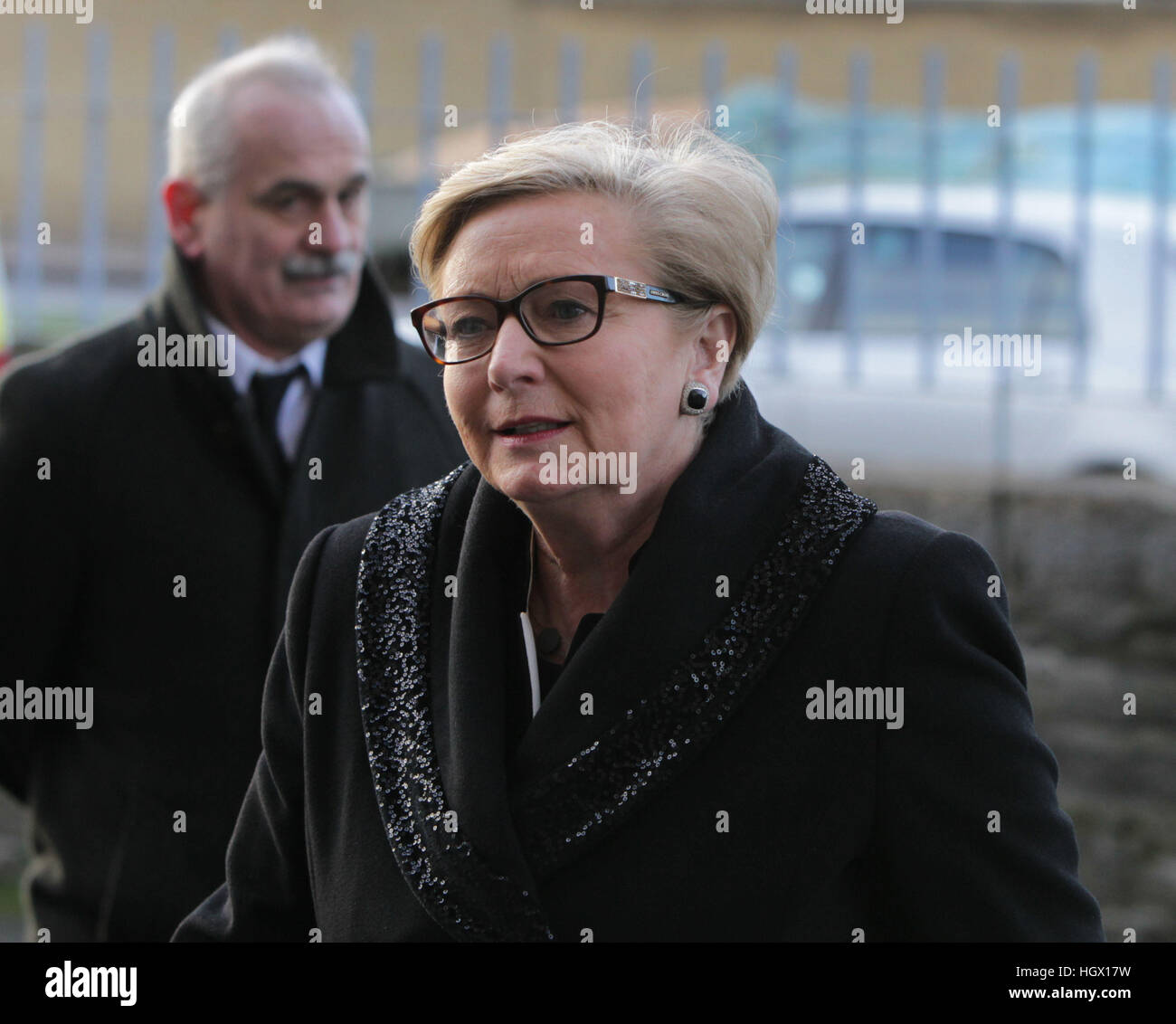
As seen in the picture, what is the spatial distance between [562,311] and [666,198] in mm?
205

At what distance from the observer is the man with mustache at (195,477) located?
9.18 ft

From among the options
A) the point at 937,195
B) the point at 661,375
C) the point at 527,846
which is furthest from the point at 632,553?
the point at 937,195

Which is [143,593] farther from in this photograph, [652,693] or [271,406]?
[652,693]

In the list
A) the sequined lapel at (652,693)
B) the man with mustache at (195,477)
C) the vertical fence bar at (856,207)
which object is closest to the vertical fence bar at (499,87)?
the vertical fence bar at (856,207)

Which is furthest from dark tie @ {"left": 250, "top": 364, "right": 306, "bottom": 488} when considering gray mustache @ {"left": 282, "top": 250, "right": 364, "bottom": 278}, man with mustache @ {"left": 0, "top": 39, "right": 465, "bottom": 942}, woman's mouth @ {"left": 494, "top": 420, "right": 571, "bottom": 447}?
woman's mouth @ {"left": 494, "top": 420, "right": 571, "bottom": 447}

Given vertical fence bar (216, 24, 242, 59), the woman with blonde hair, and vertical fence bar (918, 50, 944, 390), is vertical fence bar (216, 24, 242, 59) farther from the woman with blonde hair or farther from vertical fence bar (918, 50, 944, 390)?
the woman with blonde hair

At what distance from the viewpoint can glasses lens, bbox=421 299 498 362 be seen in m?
1.98

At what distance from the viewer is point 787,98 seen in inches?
256

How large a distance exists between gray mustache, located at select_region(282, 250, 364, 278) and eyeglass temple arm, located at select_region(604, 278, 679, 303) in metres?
1.21

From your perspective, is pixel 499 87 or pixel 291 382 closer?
pixel 291 382

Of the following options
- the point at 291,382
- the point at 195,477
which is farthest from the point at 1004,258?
the point at 195,477

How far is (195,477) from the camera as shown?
9.63 ft
